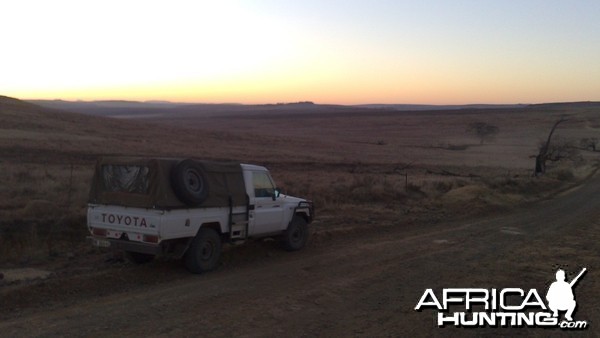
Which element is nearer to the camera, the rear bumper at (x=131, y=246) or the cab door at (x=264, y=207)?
the rear bumper at (x=131, y=246)

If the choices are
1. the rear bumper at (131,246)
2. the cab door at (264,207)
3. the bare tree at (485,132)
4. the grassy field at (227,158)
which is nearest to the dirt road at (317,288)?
the rear bumper at (131,246)

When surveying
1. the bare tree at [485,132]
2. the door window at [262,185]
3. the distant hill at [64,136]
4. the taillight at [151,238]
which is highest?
the door window at [262,185]

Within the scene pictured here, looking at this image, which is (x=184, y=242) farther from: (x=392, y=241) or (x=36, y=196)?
(x=36, y=196)

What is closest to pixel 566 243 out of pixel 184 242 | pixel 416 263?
pixel 416 263

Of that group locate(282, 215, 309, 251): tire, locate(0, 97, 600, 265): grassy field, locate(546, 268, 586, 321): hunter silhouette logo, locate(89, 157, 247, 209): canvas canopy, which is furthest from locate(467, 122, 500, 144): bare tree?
locate(546, 268, 586, 321): hunter silhouette logo

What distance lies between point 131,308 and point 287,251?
17.7ft

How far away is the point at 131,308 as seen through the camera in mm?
8055

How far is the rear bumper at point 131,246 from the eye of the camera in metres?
9.76

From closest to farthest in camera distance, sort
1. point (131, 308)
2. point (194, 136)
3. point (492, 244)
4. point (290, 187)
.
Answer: point (131, 308) < point (492, 244) < point (290, 187) < point (194, 136)

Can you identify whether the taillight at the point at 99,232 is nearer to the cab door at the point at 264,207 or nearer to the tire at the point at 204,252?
the tire at the point at 204,252

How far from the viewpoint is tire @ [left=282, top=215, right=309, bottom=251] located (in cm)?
1294

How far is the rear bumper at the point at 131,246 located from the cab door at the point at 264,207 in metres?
2.49

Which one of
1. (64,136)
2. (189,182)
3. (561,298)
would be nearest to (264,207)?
(189,182)

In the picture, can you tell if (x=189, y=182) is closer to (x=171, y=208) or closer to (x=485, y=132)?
(x=171, y=208)
